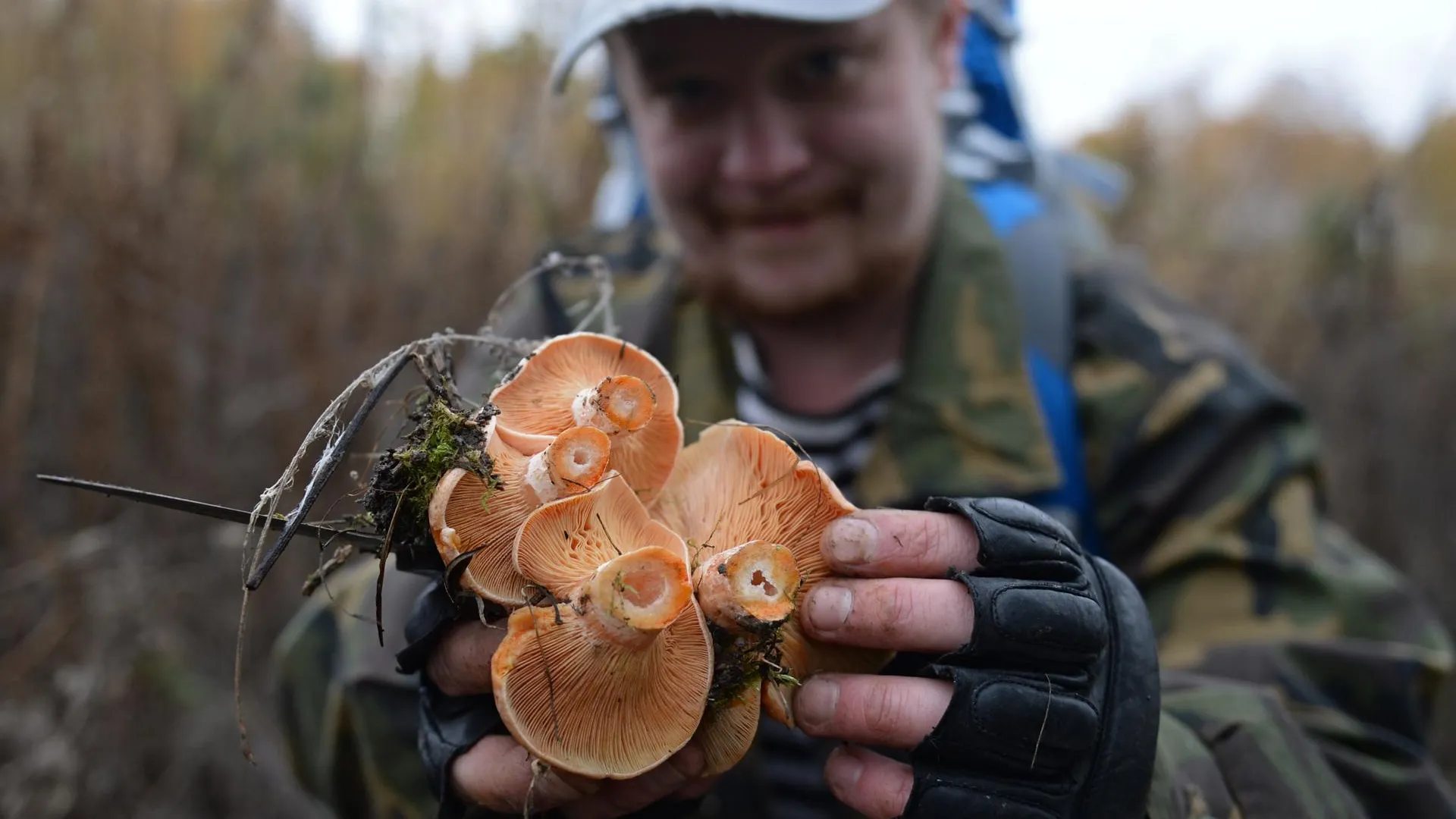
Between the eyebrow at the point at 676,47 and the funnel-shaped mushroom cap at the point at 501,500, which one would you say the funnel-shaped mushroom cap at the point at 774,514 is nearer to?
the funnel-shaped mushroom cap at the point at 501,500

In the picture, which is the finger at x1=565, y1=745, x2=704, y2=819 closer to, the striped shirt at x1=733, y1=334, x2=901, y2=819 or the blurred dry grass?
the striped shirt at x1=733, y1=334, x2=901, y2=819

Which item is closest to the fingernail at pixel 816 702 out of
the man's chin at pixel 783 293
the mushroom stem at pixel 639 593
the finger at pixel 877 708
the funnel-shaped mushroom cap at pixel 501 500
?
the finger at pixel 877 708

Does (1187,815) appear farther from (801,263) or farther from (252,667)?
(252,667)

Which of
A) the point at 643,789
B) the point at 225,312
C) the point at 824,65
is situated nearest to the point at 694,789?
the point at 643,789

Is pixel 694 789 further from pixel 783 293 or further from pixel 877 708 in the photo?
pixel 783 293

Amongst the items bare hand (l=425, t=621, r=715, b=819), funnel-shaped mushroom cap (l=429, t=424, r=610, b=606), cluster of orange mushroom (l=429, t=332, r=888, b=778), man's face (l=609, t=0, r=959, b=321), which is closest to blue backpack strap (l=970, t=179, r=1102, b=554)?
man's face (l=609, t=0, r=959, b=321)

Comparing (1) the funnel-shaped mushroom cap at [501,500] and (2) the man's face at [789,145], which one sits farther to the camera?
(2) the man's face at [789,145]

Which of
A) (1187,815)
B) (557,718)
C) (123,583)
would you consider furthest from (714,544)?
(123,583)
